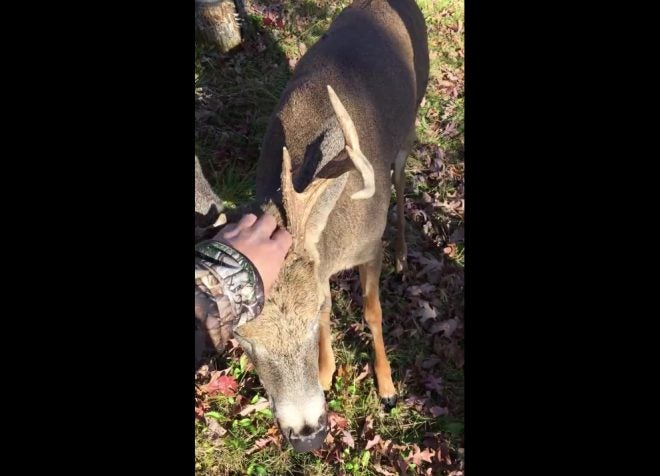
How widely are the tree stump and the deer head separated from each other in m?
4.81

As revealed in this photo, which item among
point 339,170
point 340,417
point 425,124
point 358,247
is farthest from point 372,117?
point 425,124

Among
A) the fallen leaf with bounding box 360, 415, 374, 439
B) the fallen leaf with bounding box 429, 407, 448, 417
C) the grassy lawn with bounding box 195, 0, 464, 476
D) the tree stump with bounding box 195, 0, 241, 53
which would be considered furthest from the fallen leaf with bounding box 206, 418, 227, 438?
the tree stump with bounding box 195, 0, 241, 53

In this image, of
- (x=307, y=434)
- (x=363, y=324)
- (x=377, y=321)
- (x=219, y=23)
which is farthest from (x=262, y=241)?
(x=219, y=23)

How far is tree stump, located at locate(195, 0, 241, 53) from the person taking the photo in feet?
22.1

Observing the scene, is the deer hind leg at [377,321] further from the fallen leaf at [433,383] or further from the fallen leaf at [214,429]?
the fallen leaf at [214,429]

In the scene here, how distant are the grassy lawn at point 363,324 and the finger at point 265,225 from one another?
2.02 m

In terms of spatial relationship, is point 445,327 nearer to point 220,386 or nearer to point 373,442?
point 373,442

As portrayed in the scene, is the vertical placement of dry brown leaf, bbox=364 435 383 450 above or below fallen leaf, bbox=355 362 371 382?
below

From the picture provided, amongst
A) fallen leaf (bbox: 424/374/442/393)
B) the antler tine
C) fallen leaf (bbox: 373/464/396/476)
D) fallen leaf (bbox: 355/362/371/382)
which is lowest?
fallen leaf (bbox: 373/464/396/476)

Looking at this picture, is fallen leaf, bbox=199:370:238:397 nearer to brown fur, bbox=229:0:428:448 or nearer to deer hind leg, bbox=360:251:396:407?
brown fur, bbox=229:0:428:448
